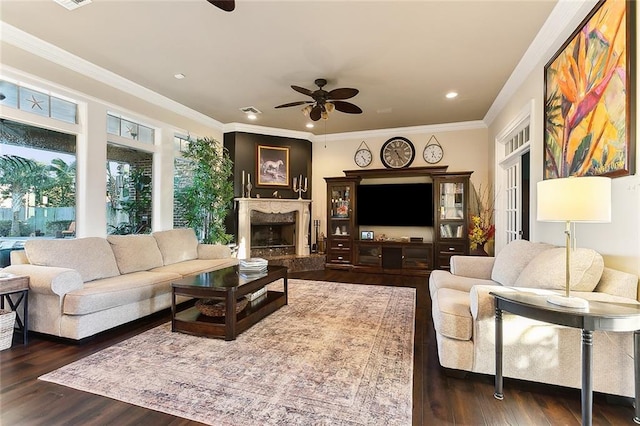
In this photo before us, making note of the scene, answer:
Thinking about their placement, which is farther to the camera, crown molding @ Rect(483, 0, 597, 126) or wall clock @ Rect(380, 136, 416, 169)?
wall clock @ Rect(380, 136, 416, 169)

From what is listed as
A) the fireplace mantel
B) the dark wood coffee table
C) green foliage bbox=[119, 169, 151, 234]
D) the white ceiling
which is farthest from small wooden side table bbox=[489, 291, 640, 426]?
the fireplace mantel

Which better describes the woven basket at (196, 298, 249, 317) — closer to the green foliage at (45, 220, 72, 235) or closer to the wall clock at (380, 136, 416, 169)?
the green foliage at (45, 220, 72, 235)

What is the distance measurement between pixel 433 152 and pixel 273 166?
324cm

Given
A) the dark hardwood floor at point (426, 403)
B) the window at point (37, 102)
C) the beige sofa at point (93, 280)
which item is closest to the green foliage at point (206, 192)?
the beige sofa at point (93, 280)

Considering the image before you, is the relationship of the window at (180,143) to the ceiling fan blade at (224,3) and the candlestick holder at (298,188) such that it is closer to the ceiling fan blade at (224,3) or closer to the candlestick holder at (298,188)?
the candlestick holder at (298,188)

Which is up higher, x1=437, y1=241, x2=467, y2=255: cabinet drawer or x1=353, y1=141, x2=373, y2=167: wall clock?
x1=353, y1=141, x2=373, y2=167: wall clock

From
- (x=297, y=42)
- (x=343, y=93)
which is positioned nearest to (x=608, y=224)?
(x=343, y=93)

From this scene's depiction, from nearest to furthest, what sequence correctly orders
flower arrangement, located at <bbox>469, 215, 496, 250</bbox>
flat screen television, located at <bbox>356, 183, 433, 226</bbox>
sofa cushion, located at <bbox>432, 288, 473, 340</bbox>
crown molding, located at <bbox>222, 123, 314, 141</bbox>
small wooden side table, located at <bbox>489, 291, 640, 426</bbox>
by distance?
small wooden side table, located at <bbox>489, 291, 640, 426</bbox> → sofa cushion, located at <bbox>432, 288, 473, 340</bbox> → flower arrangement, located at <bbox>469, 215, 496, 250</bbox> → flat screen television, located at <bbox>356, 183, 433, 226</bbox> → crown molding, located at <bbox>222, 123, 314, 141</bbox>

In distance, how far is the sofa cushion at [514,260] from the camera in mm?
2662

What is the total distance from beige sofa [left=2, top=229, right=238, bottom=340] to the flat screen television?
3.45m

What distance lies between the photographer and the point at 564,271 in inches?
80.4

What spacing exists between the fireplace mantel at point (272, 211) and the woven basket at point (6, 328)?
11.5 ft

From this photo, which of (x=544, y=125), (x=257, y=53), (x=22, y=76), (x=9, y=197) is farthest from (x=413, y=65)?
(x=9, y=197)

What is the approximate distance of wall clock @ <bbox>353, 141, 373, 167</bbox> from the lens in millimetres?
6495
